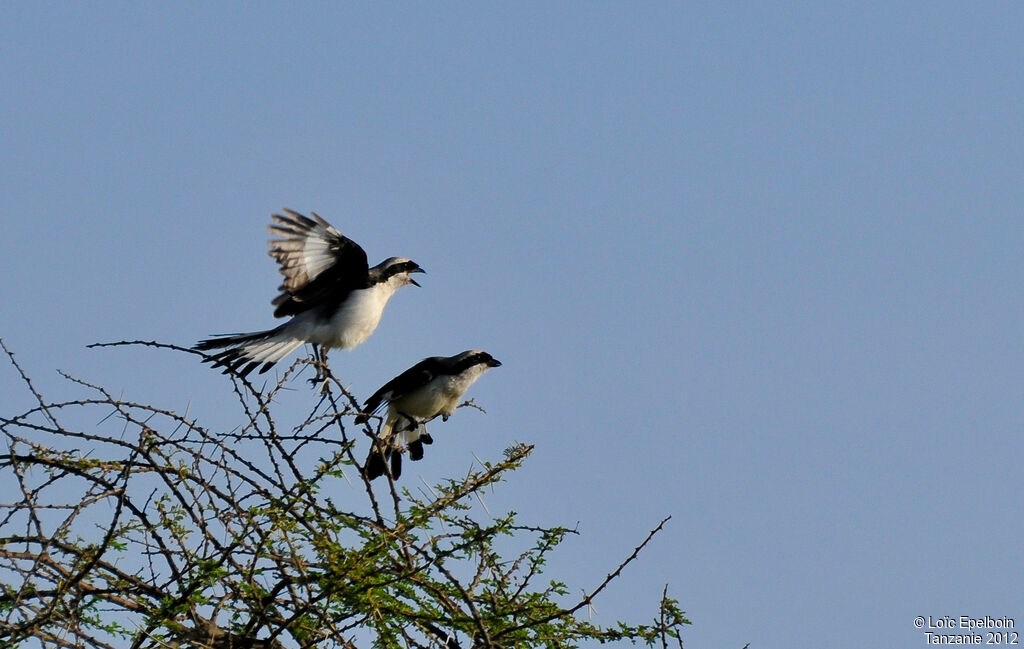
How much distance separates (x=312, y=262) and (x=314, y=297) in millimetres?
239

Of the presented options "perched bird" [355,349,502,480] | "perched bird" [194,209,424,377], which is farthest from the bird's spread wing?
"perched bird" [355,349,502,480]

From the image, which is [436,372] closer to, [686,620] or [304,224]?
[304,224]

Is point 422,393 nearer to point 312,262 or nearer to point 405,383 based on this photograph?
point 405,383

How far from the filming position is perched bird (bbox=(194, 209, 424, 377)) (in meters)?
7.18

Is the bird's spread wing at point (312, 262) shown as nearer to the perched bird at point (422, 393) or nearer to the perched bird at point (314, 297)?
the perched bird at point (314, 297)

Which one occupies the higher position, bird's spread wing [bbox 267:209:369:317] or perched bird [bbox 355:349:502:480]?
bird's spread wing [bbox 267:209:369:317]

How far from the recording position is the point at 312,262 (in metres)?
7.36

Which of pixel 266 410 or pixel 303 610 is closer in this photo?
pixel 303 610

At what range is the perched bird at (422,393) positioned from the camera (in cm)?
784

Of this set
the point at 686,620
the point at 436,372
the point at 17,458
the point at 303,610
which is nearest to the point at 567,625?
the point at 686,620

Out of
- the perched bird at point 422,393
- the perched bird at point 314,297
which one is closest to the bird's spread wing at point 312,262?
the perched bird at point 314,297

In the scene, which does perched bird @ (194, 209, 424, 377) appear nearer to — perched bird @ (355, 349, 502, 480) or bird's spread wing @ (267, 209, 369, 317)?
bird's spread wing @ (267, 209, 369, 317)

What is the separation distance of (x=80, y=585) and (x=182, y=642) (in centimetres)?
50

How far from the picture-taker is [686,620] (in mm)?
4762
